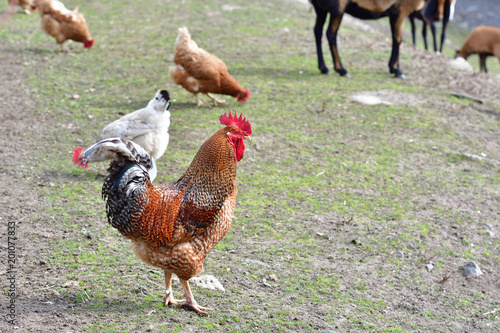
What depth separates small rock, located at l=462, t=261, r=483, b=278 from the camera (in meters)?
4.37

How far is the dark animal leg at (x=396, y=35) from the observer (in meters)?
8.88

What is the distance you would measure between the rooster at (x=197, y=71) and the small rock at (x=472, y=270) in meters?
3.97

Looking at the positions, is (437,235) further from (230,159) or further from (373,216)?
(230,159)

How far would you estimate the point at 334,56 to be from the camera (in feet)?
29.7

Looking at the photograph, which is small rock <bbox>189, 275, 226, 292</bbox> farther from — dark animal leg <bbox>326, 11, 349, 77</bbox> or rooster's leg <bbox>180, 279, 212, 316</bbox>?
A: dark animal leg <bbox>326, 11, 349, 77</bbox>

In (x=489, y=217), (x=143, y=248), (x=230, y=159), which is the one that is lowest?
(x=489, y=217)

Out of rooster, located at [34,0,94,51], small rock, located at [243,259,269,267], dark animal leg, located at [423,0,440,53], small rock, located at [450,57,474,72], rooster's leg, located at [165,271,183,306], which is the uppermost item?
rooster, located at [34,0,94,51]

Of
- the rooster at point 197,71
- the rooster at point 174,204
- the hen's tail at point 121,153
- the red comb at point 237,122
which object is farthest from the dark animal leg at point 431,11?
the hen's tail at point 121,153

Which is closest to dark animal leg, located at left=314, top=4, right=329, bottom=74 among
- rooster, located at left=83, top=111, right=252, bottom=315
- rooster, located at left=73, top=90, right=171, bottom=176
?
rooster, located at left=73, top=90, right=171, bottom=176

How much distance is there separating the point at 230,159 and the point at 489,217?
320 cm

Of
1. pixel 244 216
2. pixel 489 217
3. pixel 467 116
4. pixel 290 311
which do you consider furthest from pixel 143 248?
pixel 467 116

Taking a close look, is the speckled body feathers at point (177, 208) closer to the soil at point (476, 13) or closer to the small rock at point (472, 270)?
the small rock at point (472, 270)

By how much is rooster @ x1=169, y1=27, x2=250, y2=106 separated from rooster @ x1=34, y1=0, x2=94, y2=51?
288cm

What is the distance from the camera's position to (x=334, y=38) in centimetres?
892
